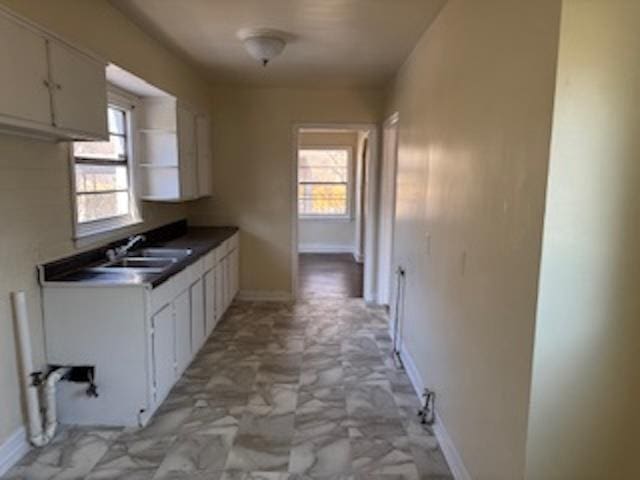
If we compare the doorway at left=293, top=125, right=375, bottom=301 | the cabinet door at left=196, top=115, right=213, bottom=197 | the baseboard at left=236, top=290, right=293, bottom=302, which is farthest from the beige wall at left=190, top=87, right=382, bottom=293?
the doorway at left=293, top=125, right=375, bottom=301

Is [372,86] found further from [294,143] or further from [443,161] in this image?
[443,161]

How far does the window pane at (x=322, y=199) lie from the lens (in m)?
9.04

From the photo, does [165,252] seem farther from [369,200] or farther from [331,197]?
[331,197]

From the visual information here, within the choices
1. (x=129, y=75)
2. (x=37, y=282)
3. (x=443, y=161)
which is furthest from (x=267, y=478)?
(x=129, y=75)

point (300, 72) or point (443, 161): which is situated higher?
point (300, 72)

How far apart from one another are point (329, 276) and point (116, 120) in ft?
13.1

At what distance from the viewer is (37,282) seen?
2.54 metres

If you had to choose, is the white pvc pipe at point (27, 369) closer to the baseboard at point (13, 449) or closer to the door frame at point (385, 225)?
the baseboard at point (13, 449)

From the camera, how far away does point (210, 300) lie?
4.17 metres

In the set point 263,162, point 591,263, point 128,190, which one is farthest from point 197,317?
point 591,263

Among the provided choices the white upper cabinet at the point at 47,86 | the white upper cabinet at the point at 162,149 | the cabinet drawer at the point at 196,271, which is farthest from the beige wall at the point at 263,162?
the white upper cabinet at the point at 47,86

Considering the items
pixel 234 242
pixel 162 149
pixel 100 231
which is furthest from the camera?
pixel 234 242

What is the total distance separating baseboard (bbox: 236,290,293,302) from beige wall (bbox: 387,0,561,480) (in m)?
2.60

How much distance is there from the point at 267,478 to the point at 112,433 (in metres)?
1.00
